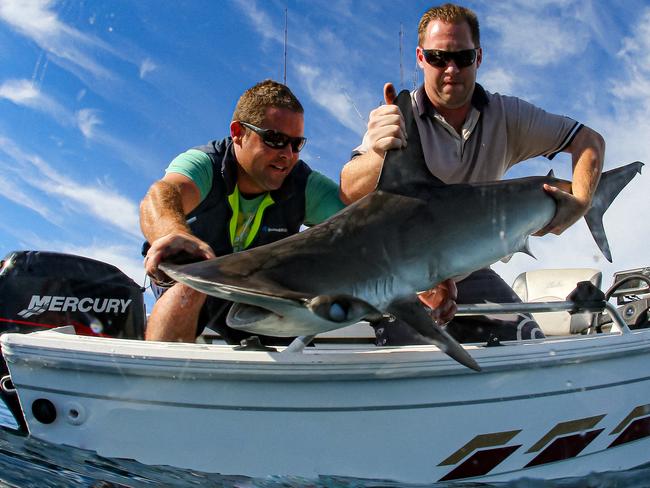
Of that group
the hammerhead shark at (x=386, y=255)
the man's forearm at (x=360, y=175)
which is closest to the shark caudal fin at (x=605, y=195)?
the hammerhead shark at (x=386, y=255)

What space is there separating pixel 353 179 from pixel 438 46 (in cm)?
109

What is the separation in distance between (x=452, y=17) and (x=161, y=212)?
2104 mm

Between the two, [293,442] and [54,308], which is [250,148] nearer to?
[54,308]

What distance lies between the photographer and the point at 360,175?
113 inches

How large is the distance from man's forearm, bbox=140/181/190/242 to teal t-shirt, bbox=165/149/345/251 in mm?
383

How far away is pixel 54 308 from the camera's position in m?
3.14

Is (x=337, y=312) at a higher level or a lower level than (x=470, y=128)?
lower

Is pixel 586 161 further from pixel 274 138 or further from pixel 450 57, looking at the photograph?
pixel 274 138

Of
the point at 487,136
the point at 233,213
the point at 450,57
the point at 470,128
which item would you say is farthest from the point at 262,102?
the point at 487,136

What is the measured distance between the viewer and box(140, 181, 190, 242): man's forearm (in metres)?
2.53

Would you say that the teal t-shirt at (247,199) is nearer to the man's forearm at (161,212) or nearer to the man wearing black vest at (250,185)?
the man wearing black vest at (250,185)

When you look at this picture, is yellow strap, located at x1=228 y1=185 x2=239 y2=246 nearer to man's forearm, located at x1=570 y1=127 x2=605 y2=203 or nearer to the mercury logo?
the mercury logo

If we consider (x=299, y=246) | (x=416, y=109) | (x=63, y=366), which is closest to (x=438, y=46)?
(x=416, y=109)

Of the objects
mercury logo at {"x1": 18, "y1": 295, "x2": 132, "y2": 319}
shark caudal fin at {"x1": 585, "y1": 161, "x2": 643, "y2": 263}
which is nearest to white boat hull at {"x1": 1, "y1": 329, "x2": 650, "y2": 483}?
mercury logo at {"x1": 18, "y1": 295, "x2": 132, "y2": 319}
